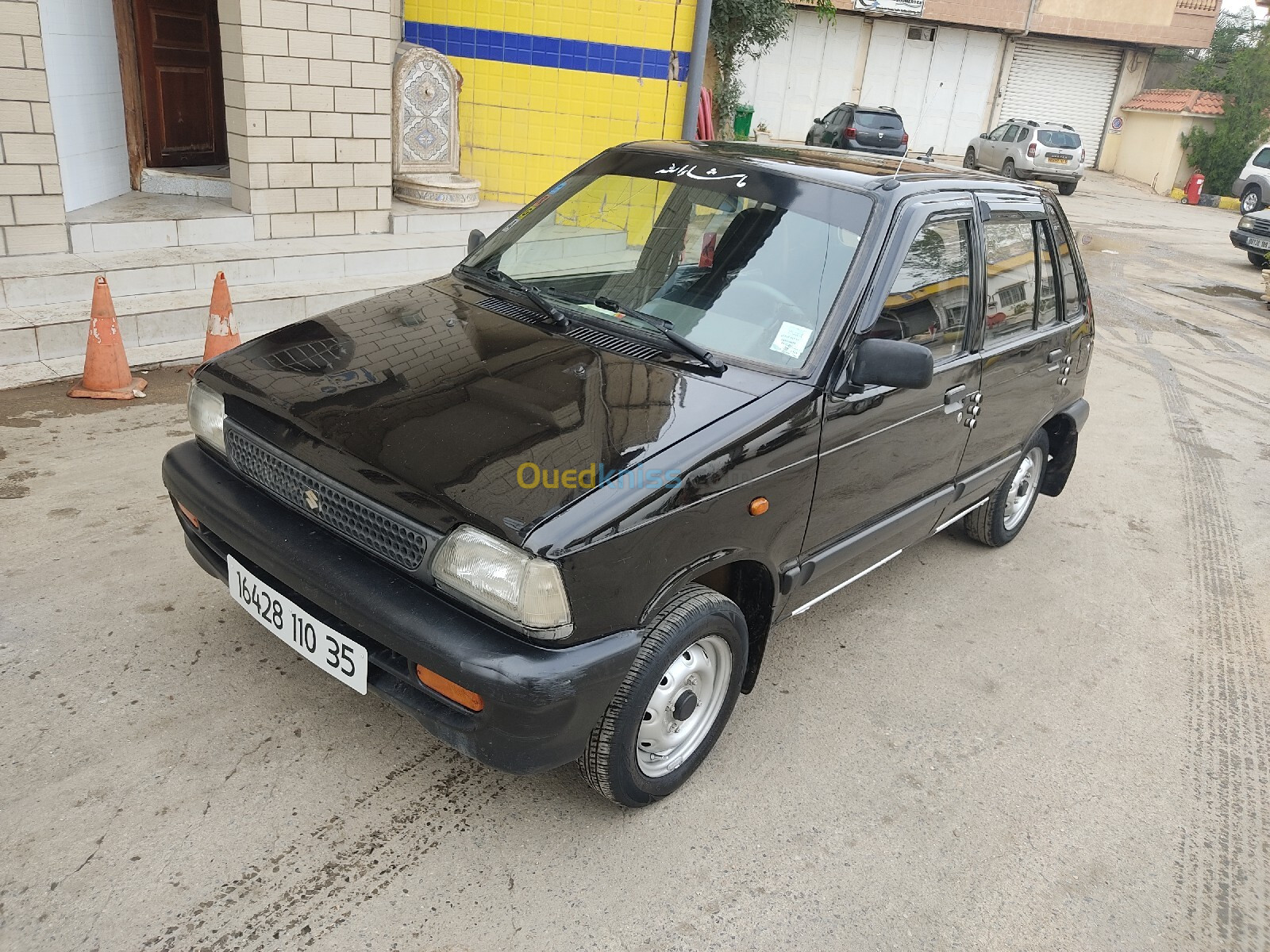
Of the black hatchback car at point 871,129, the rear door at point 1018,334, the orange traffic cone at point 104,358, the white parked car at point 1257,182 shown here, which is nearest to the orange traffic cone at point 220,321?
the orange traffic cone at point 104,358

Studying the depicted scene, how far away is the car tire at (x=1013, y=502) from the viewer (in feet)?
16.0

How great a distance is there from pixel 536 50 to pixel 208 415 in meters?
6.91

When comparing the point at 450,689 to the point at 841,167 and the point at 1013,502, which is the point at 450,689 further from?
the point at 1013,502

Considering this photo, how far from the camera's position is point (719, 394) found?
287 cm

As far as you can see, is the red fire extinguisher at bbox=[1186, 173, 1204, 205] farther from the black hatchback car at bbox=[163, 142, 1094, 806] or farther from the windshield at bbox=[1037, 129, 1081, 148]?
the black hatchback car at bbox=[163, 142, 1094, 806]

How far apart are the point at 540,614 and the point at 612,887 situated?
89 centimetres

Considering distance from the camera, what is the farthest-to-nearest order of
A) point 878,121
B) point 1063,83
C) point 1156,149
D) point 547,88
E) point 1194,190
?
point 1063,83, point 1156,149, point 1194,190, point 878,121, point 547,88

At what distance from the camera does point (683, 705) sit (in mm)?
2904

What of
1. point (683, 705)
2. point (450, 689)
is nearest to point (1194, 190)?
point (683, 705)

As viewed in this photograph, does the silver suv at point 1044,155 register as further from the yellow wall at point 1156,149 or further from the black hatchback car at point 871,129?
the yellow wall at point 1156,149

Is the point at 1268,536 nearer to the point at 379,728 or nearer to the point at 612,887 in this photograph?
the point at 612,887

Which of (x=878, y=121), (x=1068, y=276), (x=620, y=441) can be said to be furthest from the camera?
(x=878, y=121)

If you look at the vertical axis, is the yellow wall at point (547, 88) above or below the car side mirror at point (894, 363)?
above

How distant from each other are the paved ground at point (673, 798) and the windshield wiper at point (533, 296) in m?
1.47
